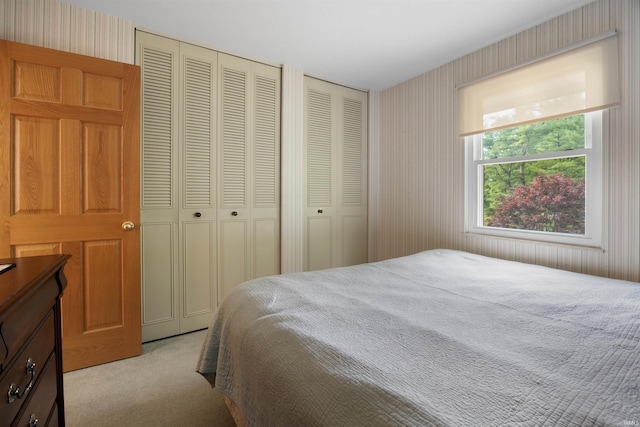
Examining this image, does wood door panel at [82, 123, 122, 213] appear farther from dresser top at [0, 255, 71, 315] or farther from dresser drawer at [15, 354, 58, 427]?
dresser drawer at [15, 354, 58, 427]

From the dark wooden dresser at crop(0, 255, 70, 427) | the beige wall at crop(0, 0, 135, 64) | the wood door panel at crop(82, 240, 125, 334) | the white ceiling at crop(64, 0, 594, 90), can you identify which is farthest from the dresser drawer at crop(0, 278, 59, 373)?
the white ceiling at crop(64, 0, 594, 90)

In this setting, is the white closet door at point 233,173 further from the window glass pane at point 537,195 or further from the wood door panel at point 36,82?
the window glass pane at point 537,195

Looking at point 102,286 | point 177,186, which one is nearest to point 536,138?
point 177,186

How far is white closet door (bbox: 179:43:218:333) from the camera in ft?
8.39

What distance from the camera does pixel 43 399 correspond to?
1012mm

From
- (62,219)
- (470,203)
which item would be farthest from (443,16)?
(62,219)

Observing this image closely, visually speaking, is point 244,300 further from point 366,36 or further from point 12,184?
point 366,36

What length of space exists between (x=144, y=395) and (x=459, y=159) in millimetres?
2911

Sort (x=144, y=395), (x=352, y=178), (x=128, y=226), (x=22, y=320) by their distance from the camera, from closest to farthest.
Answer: (x=22, y=320) → (x=144, y=395) → (x=128, y=226) → (x=352, y=178)

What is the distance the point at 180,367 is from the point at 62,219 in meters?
1.22

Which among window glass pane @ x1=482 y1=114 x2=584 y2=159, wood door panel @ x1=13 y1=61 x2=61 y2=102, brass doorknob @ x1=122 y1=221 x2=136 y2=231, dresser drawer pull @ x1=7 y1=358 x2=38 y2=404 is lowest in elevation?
dresser drawer pull @ x1=7 y1=358 x2=38 y2=404

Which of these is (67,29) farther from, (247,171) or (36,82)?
(247,171)

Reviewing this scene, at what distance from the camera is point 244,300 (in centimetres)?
137

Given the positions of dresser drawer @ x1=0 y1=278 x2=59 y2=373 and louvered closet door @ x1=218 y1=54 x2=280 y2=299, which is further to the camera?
louvered closet door @ x1=218 y1=54 x2=280 y2=299
